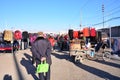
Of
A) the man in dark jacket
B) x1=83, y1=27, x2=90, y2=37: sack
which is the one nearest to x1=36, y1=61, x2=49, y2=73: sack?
the man in dark jacket

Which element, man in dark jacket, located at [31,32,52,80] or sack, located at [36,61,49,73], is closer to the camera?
sack, located at [36,61,49,73]

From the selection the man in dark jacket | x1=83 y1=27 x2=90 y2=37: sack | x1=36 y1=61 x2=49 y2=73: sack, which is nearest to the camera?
x1=36 y1=61 x2=49 y2=73: sack

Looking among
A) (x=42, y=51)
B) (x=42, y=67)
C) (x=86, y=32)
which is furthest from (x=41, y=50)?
(x=86, y=32)

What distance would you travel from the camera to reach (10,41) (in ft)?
107

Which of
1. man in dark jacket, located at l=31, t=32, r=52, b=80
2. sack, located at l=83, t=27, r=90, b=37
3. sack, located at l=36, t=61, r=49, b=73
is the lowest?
sack, located at l=36, t=61, r=49, b=73

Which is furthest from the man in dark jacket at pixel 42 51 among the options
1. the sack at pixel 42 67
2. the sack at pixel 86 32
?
the sack at pixel 86 32

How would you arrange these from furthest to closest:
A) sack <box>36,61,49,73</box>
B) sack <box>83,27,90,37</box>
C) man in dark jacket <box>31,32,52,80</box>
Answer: sack <box>83,27,90,37</box>, man in dark jacket <box>31,32,52,80</box>, sack <box>36,61,49,73</box>

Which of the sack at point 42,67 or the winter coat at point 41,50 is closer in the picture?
the sack at point 42,67

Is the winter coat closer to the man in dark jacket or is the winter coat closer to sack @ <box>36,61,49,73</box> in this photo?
the man in dark jacket

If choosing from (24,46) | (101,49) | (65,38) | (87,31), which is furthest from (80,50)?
(24,46)

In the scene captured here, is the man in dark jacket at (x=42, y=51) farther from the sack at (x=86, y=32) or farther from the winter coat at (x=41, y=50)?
the sack at (x=86, y=32)

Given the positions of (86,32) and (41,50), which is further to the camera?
(86,32)

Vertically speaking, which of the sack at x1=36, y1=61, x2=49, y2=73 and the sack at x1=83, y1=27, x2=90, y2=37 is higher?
the sack at x1=83, y1=27, x2=90, y2=37

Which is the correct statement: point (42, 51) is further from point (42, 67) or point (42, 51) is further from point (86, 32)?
point (86, 32)
